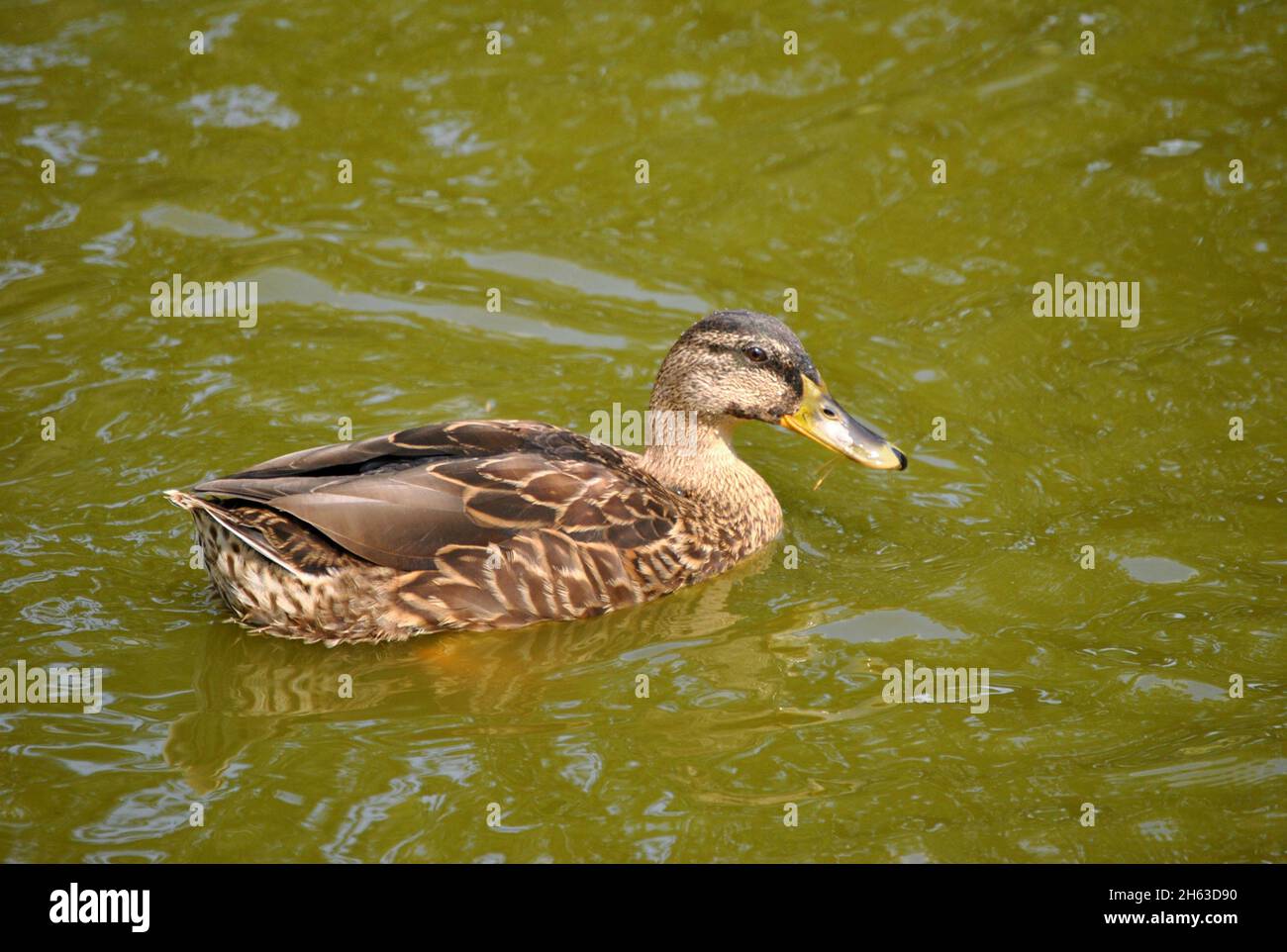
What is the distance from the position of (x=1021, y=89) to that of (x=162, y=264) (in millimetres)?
6619

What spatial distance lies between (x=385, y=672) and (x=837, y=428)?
8.84ft

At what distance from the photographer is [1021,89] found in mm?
12148

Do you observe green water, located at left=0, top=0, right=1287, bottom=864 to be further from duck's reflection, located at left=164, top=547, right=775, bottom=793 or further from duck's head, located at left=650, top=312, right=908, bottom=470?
duck's head, located at left=650, top=312, right=908, bottom=470

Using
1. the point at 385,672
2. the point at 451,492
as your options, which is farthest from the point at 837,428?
the point at 385,672

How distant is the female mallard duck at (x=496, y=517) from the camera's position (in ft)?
23.7

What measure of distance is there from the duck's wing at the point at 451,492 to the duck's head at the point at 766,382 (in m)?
0.67

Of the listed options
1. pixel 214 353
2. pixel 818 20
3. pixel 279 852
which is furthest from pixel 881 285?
pixel 279 852

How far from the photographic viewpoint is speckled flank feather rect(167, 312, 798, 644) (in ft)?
23.6

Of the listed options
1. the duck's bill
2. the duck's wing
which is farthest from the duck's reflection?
the duck's bill

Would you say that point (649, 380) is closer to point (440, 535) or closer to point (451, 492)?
point (451, 492)

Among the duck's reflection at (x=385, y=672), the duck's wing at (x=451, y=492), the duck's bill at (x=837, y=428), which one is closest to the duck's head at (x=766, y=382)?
the duck's bill at (x=837, y=428)

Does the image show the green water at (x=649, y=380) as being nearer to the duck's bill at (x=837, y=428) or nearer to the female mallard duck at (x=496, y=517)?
the female mallard duck at (x=496, y=517)

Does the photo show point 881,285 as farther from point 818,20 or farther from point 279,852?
point 279,852

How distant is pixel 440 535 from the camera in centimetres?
737
